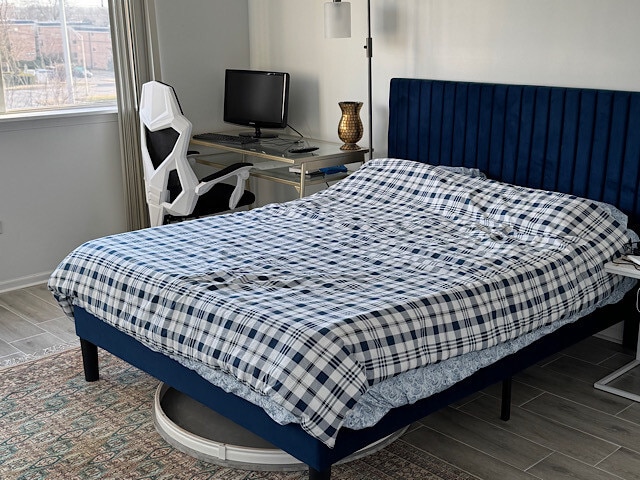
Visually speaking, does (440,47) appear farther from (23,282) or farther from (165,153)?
(23,282)

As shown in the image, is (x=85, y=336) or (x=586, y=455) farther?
(x=85, y=336)

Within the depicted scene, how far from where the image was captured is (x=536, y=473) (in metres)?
2.62

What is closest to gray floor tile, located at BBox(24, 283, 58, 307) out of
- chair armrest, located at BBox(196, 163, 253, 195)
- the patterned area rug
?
the patterned area rug

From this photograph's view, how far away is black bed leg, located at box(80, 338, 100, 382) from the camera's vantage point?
10.8ft

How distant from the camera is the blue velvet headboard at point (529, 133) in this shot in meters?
3.47

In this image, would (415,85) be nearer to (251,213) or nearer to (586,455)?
(251,213)

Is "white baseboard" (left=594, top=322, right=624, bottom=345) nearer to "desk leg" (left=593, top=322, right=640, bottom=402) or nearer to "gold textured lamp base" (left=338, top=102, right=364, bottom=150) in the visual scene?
"desk leg" (left=593, top=322, right=640, bottom=402)

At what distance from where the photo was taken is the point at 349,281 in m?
2.81

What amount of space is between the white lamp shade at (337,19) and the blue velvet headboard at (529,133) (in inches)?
Result: 16.0

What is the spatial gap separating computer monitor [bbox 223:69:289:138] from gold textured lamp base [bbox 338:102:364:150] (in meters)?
0.49

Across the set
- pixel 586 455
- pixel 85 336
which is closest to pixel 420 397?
pixel 586 455

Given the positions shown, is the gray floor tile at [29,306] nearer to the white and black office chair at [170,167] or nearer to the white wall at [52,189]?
the white wall at [52,189]

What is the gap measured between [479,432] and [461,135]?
175 cm

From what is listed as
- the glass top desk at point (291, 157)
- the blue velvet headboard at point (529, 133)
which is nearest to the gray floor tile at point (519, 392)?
the blue velvet headboard at point (529, 133)
